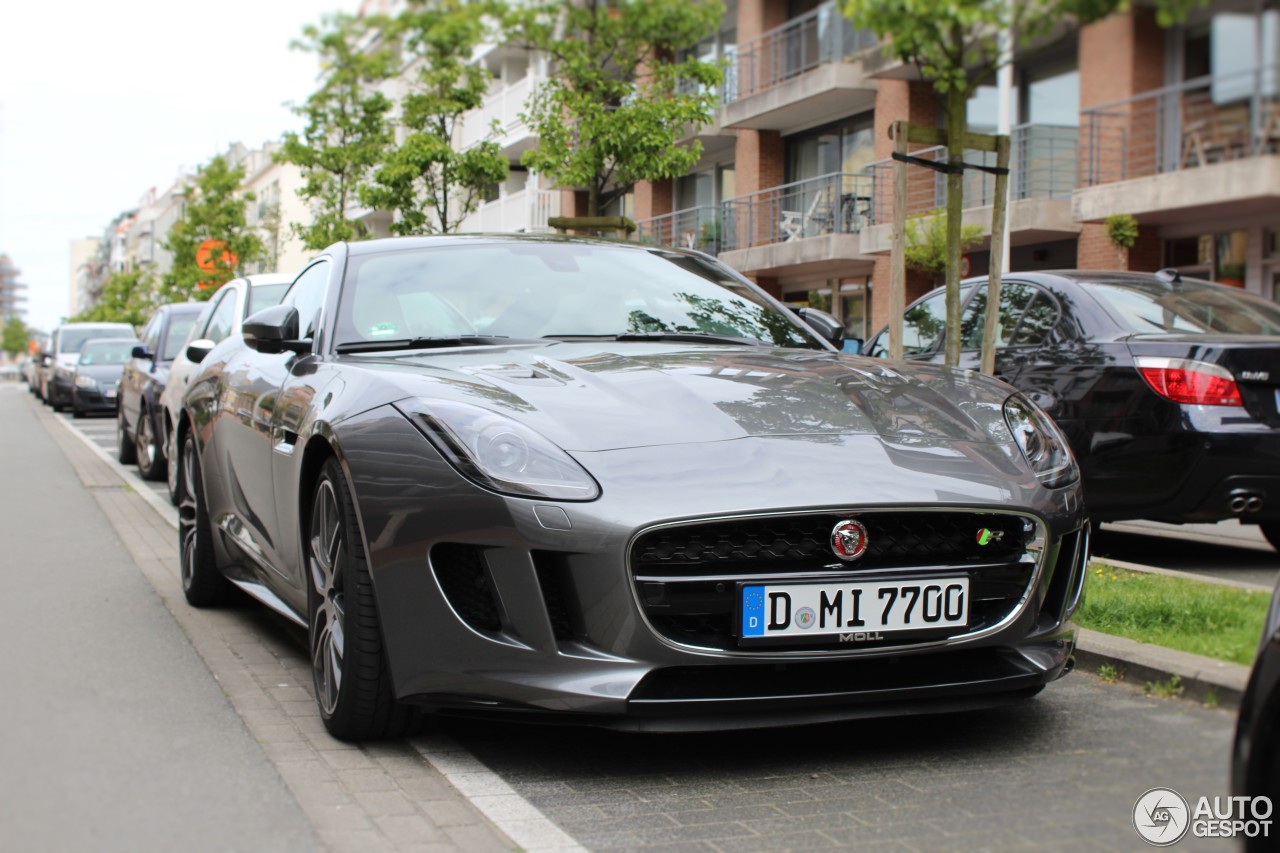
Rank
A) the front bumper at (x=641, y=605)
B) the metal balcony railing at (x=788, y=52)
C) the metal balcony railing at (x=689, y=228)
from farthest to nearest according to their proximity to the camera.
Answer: the metal balcony railing at (x=689, y=228) < the metal balcony railing at (x=788, y=52) < the front bumper at (x=641, y=605)

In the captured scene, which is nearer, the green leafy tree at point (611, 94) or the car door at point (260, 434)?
the car door at point (260, 434)

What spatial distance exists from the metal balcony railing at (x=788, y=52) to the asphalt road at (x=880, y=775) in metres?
22.9

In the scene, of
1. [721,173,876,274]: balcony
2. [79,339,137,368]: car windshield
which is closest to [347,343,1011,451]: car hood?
[721,173,876,274]: balcony

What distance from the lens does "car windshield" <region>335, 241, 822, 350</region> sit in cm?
463

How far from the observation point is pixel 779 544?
3.32 metres

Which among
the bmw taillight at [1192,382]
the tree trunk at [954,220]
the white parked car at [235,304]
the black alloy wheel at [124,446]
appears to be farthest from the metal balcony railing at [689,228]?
the bmw taillight at [1192,382]

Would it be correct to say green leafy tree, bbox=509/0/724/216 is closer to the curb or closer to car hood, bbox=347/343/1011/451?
car hood, bbox=347/343/1011/451

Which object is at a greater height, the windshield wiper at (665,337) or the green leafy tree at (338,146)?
the green leafy tree at (338,146)

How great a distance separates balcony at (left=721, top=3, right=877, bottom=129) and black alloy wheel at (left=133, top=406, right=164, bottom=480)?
15.0m

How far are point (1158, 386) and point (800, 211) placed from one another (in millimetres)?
22322

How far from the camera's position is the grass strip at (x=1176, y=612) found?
1962 millimetres

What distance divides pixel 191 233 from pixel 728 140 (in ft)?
87.2

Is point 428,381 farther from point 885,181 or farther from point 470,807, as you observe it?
point 885,181

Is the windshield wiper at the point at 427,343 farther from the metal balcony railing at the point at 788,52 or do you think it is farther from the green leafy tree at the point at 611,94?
the metal balcony railing at the point at 788,52
